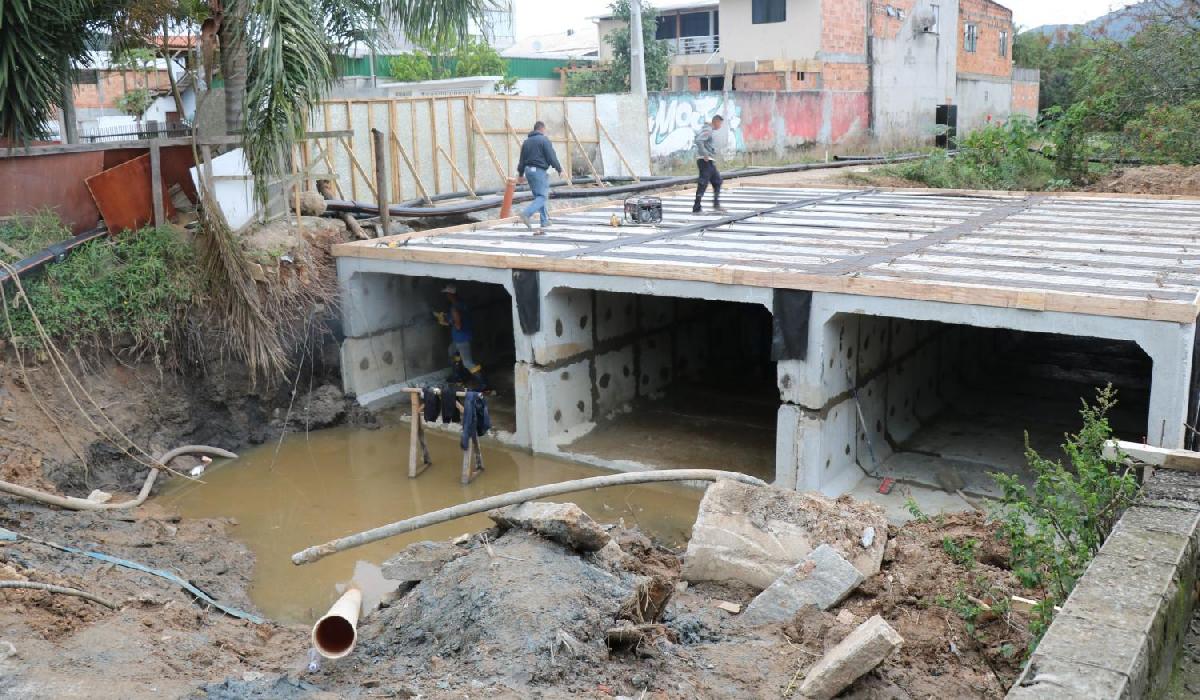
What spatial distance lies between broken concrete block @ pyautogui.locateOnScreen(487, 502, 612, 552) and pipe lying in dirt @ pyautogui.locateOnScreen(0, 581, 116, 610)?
130 inches

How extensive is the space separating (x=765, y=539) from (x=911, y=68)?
39702 millimetres

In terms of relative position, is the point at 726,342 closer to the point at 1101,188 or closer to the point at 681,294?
the point at 681,294

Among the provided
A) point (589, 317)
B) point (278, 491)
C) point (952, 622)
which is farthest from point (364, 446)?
point (952, 622)

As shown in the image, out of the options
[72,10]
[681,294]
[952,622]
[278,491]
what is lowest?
[278,491]

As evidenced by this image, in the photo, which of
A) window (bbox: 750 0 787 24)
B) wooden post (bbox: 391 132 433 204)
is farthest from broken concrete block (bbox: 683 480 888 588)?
window (bbox: 750 0 787 24)

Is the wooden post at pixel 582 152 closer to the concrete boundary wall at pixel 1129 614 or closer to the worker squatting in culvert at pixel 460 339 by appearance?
the worker squatting in culvert at pixel 460 339

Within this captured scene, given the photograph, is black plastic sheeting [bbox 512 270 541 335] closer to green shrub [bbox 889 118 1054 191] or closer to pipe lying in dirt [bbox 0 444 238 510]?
pipe lying in dirt [bbox 0 444 238 510]

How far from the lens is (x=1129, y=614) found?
14.9 ft

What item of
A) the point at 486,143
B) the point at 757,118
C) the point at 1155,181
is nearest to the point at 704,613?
the point at 486,143

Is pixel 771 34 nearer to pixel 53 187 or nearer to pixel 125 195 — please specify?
pixel 125 195

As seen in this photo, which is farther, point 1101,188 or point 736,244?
point 1101,188

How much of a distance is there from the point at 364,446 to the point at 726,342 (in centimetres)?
693

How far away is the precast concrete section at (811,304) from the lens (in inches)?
412

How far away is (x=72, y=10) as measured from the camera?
12938 millimetres
